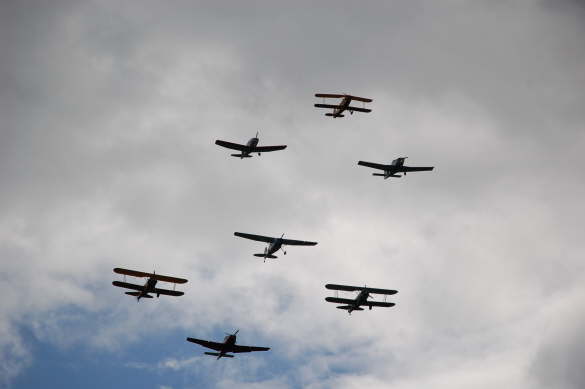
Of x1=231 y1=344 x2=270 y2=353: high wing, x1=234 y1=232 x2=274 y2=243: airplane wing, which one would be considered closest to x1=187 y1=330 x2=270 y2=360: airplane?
x1=231 y1=344 x2=270 y2=353: high wing

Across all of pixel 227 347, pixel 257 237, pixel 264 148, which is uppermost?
pixel 264 148

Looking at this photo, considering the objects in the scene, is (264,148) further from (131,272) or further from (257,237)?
(131,272)

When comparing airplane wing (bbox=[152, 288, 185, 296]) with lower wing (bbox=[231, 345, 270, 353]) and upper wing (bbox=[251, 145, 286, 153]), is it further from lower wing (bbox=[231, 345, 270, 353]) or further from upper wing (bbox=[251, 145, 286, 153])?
upper wing (bbox=[251, 145, 286, 153])

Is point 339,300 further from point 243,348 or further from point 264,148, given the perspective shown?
point 264,148

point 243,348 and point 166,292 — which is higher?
point 166,292

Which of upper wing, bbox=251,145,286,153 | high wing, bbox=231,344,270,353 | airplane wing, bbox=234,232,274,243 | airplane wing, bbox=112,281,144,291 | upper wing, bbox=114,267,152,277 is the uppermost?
upper wing, bbox=251,145,286,153

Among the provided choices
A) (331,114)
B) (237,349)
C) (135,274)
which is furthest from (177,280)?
(331,114)

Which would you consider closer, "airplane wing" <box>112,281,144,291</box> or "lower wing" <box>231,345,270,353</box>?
"airplane wing" <box>112,281,144,291</box>

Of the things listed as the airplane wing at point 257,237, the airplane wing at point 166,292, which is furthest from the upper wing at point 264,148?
the airplane wing at point 166,292

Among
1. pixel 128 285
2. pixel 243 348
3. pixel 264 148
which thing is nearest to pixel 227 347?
pixel 243 348

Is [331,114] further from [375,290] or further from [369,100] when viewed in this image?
[375,290]

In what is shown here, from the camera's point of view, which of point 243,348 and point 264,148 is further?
point 264,148

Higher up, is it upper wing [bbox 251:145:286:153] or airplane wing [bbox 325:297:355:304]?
upper wing [bbox 251:145:286:153]

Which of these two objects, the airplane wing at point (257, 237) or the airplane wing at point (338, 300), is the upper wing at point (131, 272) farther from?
the airplane wing at point (338, 300)
